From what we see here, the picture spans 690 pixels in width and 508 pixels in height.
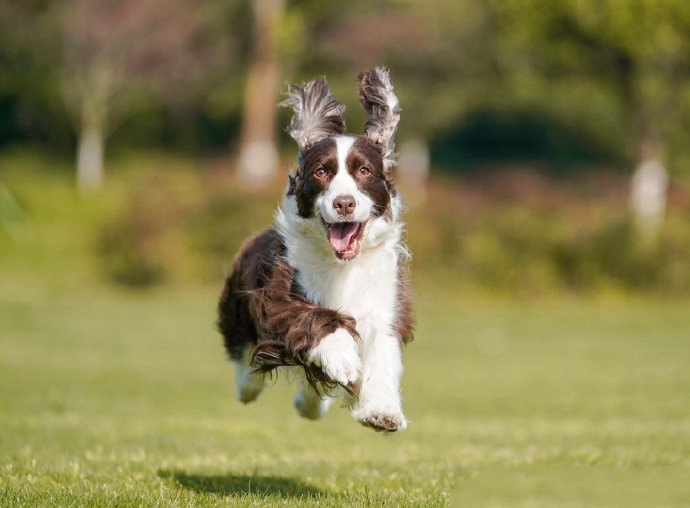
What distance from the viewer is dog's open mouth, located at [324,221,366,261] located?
270 inches

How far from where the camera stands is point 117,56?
3931 centimetres

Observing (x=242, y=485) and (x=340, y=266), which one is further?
(x=242, y=485)

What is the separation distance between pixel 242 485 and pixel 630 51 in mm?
25849

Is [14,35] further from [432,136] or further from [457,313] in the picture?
[457,313]

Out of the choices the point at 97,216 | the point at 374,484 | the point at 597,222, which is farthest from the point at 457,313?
the point at 374,484

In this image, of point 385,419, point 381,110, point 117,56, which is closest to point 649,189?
point 117,56

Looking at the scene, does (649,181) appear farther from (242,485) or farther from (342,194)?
(342,194)

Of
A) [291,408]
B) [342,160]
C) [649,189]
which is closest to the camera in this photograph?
[342,160]

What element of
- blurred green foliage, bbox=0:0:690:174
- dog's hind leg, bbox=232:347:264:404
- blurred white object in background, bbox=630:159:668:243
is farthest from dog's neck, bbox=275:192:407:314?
blurred white object in background, bbox=630:159:668:243

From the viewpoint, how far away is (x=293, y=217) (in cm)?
716

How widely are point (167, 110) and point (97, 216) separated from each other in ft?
37.5

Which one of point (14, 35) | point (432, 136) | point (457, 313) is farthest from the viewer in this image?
point (432, 136)

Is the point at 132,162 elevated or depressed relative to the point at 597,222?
elevated

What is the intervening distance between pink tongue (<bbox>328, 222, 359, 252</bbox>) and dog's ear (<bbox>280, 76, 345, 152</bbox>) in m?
0.67
